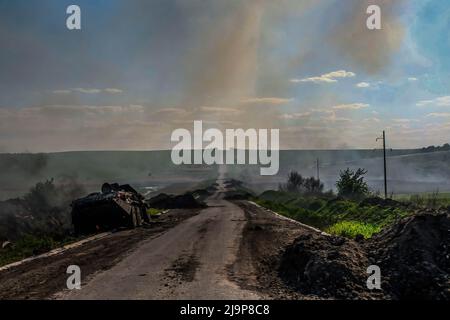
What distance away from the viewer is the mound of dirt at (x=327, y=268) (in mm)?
9062

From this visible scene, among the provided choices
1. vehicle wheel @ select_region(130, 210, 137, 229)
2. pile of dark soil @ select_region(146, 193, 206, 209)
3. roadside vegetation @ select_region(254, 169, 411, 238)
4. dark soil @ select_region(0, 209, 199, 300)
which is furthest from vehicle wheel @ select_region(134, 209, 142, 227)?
pile of dark soil @ select_region(146, 193, 206, 209)

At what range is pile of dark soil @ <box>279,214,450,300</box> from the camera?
880 centimetres

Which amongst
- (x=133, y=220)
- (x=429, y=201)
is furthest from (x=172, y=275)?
(x=429, y=201)

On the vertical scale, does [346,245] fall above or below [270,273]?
above

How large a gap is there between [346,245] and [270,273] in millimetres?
1864

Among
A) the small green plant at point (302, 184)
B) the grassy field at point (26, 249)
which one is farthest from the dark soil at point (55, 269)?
the small green plant at point (302, 184)

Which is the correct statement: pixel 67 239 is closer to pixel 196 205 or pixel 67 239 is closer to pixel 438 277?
pixel 438 277

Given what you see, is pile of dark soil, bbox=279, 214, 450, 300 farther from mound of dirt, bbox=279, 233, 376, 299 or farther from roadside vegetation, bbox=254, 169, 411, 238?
roadside vegetation, bbox=254, 169, 411, 238

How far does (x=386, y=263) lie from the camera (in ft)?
32.8

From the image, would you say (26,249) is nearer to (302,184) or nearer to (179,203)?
(179,203)

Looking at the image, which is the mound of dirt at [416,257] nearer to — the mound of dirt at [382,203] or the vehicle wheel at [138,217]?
the mound of dirt at [382,203]

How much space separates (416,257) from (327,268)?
172cm
